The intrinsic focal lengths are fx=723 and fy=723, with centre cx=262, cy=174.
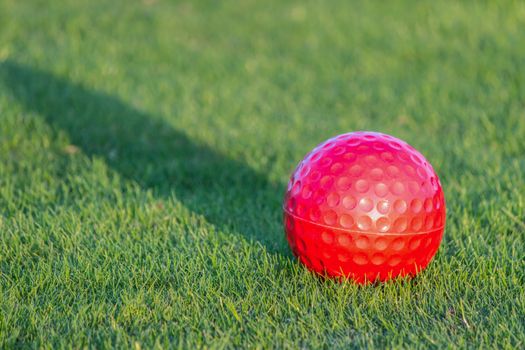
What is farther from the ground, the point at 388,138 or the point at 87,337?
the point at 388,138

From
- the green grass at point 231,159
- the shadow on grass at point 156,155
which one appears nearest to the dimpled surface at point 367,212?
the green grass at point 231,159

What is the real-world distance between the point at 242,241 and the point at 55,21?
232 inches

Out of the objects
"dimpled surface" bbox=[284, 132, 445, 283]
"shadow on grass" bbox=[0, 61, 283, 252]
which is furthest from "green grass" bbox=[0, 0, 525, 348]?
"dimpled surface" bbox=[284, 132, 445, 283]

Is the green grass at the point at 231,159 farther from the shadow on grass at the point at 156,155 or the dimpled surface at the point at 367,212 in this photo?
the dimpled surface at the point at 367,212

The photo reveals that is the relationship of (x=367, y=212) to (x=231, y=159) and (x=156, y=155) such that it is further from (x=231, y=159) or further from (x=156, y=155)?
(x=156, y=155)

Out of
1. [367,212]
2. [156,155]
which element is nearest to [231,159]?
[156,155]

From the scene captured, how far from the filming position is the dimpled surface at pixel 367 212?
3.42m

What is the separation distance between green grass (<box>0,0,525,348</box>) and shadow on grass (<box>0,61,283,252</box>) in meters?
0.02

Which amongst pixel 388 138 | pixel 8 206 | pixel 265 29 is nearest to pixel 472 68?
pixel 265 29

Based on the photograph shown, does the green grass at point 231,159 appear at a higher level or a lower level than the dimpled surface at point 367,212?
lower

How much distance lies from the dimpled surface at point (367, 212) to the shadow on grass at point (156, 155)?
1.82ft

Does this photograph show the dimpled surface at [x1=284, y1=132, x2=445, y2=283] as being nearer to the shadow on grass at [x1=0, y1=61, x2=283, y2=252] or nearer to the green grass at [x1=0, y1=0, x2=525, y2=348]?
the green grass at [x1=0, y1=0, x2=525, y2=348]

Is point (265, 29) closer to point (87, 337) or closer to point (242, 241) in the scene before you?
point (242, 241)

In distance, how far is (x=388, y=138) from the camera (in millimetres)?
3666
